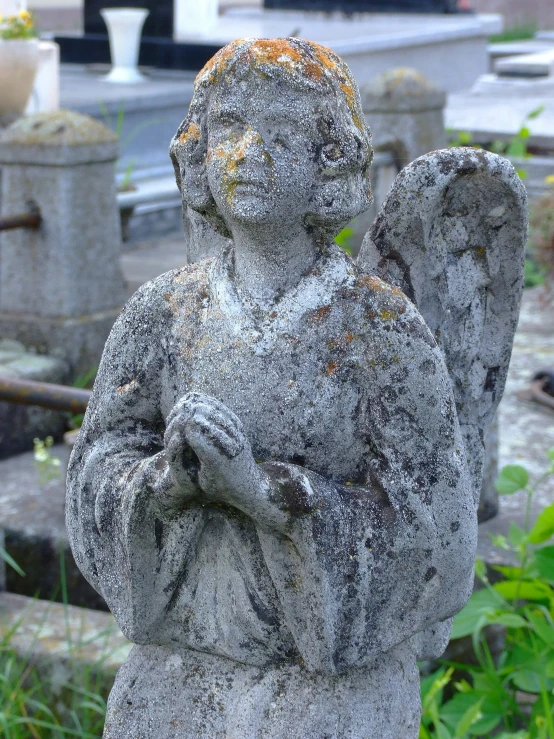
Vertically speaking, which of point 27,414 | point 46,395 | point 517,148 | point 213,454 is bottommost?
point 27,414

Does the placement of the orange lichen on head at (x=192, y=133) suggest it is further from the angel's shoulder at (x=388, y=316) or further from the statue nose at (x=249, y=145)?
the angel's shoulder at (x=388, y=316)

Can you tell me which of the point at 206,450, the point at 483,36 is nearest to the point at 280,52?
the point at 206,450

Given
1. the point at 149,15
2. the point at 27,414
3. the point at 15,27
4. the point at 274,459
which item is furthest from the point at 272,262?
the point at 149,15

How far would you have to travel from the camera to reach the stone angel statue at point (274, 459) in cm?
153

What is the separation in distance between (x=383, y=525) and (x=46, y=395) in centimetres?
168

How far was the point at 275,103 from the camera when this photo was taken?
152cm

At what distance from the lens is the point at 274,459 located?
1.60m

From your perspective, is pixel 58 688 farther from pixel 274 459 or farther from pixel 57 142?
pixel 57 142

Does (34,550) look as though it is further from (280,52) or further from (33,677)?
(280,52)

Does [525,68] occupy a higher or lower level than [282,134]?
lower

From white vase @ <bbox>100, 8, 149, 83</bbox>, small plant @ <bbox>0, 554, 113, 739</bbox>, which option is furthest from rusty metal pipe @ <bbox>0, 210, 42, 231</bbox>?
white vase @ <bbox>100, 8, 149, 83</bbox>

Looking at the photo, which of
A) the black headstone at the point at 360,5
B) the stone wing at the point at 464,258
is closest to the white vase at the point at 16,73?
the stone wing at the point at 464,258

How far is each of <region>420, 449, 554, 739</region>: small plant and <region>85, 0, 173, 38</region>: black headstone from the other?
32.8 ft

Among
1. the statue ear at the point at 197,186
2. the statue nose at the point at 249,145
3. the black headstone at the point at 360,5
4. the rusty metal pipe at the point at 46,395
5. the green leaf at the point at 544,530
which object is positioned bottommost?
the black headstone at the point at 360,5
